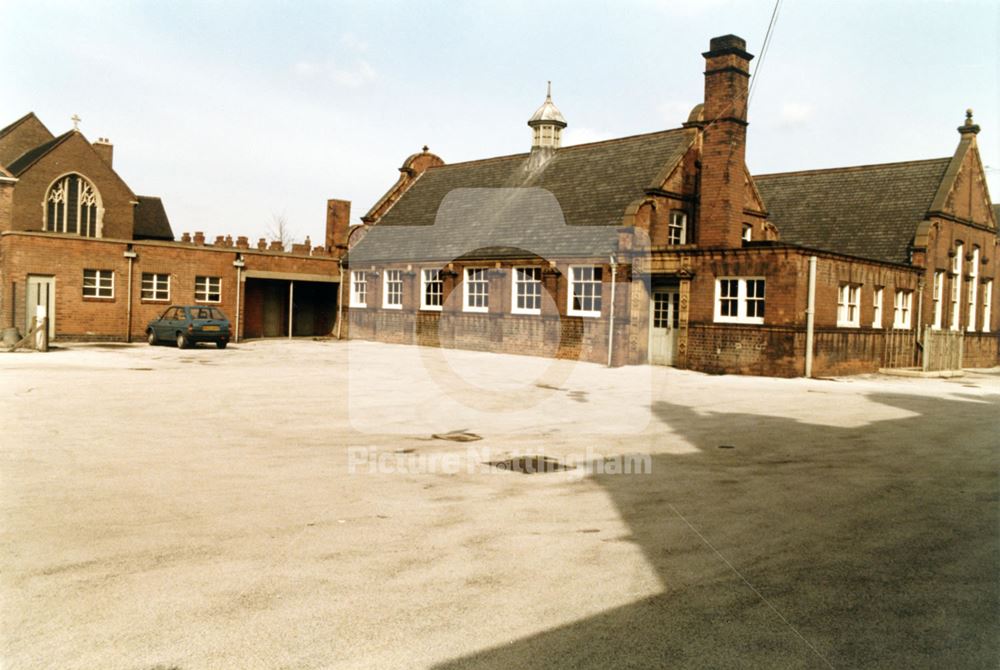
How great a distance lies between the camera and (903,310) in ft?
87.9

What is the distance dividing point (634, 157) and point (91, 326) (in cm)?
2177

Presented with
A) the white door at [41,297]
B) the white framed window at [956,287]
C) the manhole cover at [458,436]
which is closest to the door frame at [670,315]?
the white framed window at [956,287]

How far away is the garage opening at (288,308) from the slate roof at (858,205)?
21.3 m

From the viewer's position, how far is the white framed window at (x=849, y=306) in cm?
2303

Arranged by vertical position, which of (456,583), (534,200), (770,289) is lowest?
(456,583)

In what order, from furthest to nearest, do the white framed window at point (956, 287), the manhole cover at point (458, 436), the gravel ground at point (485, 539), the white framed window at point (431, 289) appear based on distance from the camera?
1. the white framed window at point (431, 289)
2. the white framed window at point (956, 287)
3. the manhole cover at point (458, 436)
4. the gravel ground at point (485, 539)

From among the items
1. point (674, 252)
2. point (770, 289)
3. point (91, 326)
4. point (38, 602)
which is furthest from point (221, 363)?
point (38, 602)

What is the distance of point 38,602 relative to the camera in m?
4.43

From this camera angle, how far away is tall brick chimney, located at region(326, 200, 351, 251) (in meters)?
37.5

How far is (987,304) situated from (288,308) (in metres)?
32.1

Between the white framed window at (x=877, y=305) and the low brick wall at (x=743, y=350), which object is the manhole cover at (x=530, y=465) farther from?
the white framed window at (x=877, y=305)

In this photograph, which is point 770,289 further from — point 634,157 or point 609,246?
point 634,157

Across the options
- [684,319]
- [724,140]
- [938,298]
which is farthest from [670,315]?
[938,298]

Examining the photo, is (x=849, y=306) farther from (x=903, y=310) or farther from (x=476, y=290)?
(x=476, y=290)
